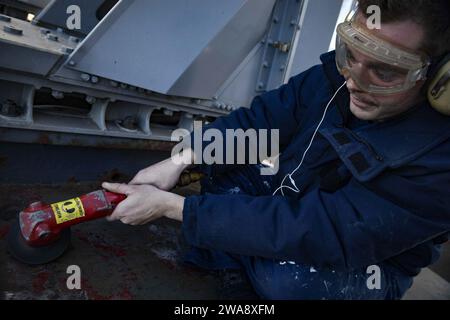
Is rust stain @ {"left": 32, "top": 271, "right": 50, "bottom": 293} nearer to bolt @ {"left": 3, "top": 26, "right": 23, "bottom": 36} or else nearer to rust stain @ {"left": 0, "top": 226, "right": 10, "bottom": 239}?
rust stain @ {"left": 0, "top": 226, "right": 10, "bottom": 239}

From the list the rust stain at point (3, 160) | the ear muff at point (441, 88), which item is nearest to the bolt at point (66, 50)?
the rust stain at point (3, 160)

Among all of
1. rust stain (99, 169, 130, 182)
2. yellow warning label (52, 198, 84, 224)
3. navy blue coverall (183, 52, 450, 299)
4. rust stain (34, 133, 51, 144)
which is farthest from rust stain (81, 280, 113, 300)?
rust stain (99, 169, 130, 182)

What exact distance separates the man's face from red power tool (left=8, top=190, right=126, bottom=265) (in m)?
0.87

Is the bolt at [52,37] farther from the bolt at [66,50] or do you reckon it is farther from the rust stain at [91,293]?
the rust stain at [91,293]

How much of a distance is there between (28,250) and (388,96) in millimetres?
1306

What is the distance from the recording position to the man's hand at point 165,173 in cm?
158

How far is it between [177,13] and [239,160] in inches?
28.6

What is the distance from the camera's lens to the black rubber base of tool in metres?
1.43

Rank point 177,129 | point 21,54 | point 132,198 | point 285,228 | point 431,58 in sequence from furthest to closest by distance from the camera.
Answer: point 177,129 → point 21,54 → point 132,198 → point 285,228 → point 431,58

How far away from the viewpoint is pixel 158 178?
160cm

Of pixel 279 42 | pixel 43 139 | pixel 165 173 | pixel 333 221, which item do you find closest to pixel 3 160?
pixel 43 139
